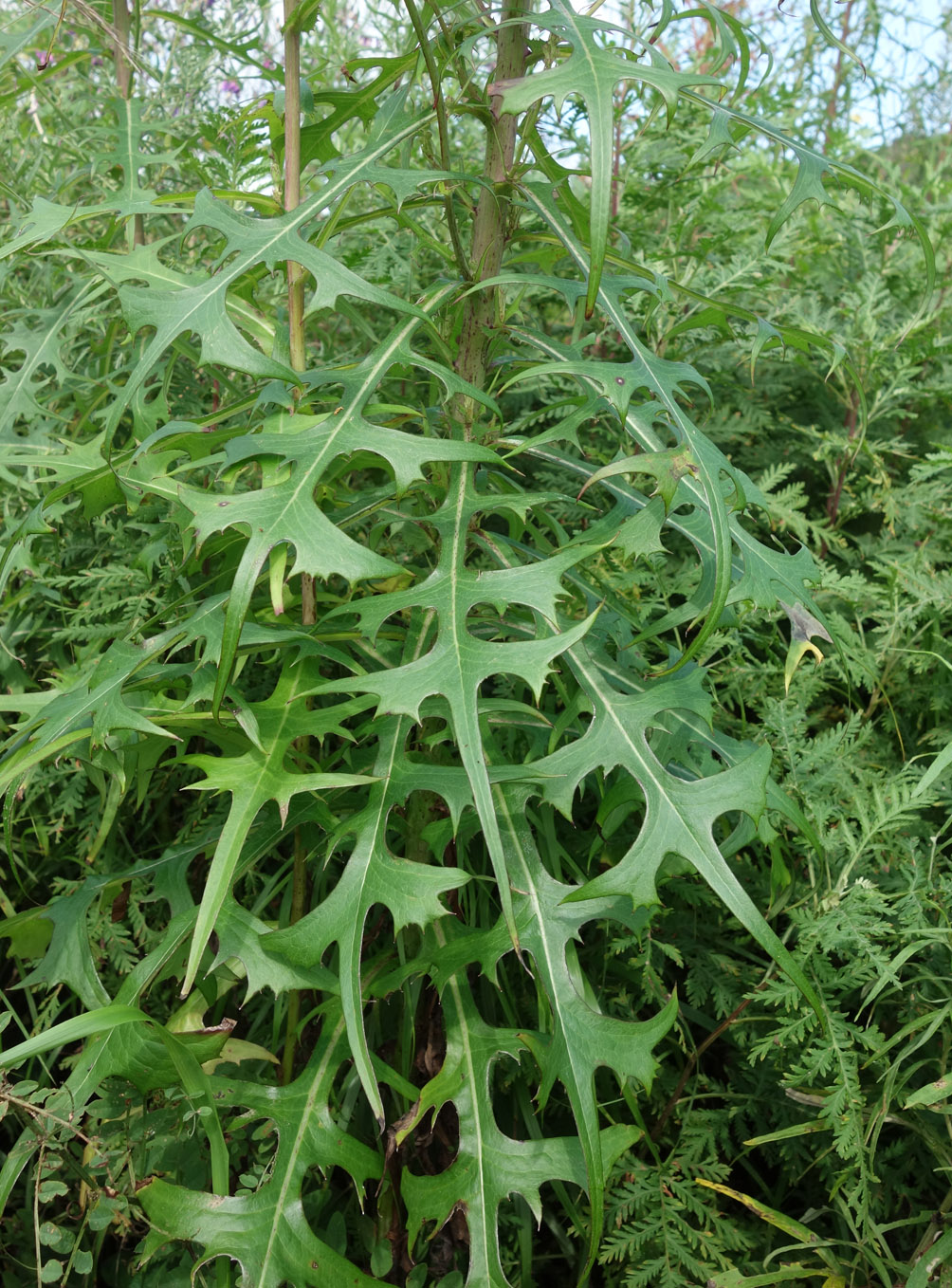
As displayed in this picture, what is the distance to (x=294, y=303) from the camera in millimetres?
869

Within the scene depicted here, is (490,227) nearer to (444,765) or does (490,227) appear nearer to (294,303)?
(294,303)

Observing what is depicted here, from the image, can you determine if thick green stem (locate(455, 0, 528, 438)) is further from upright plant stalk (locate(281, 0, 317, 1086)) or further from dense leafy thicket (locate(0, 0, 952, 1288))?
upright plant stalk (locate(281, 0, 317, 1086))

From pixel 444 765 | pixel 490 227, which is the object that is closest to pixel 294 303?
pixel 490 227

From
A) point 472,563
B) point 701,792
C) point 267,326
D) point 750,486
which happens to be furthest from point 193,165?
point 701,792

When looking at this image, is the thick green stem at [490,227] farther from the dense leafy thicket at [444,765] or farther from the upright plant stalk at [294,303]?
the upright plant stalk at [294,303]

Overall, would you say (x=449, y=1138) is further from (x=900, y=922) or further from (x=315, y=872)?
(x=900, y=922)

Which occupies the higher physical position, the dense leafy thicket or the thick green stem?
the thick green stem

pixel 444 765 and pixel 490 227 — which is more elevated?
pixel 490 227

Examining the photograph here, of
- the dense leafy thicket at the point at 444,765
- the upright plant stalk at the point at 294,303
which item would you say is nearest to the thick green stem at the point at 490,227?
the dense leafy thicket at the point at 444,765

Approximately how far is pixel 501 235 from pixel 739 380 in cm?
77

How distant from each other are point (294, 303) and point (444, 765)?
1.44ft

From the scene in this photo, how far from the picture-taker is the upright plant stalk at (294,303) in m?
0.83

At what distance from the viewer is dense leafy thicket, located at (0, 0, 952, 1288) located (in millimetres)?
746

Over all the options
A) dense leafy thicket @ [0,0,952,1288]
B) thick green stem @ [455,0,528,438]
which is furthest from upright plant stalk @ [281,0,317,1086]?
thick green stem @ [455,0,528,438]
